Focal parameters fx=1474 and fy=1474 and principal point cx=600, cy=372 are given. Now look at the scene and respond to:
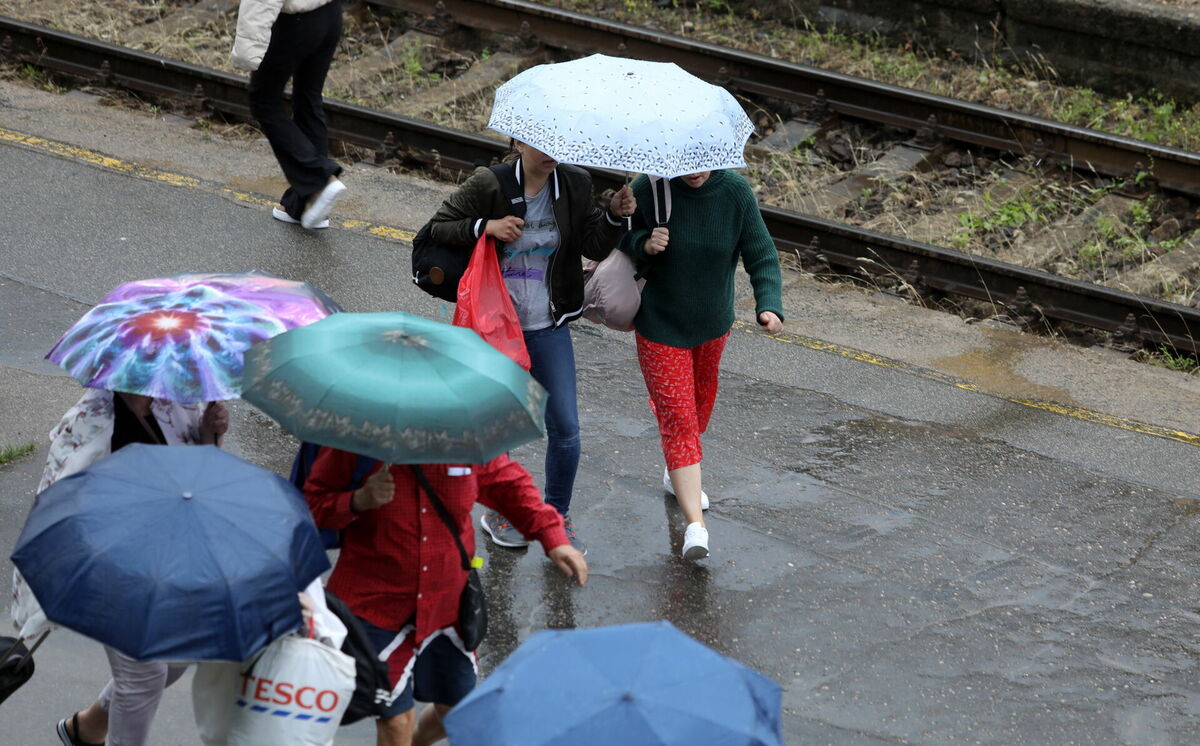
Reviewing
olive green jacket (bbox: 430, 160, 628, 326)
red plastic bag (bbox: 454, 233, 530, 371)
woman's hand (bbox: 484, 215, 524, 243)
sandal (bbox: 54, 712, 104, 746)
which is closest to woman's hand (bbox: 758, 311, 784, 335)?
olive green jacket (bbox: 430, 160, 628, 326)

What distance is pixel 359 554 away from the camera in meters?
3.78

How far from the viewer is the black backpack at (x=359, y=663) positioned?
346 centimetres

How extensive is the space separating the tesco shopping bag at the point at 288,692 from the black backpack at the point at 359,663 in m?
0.16

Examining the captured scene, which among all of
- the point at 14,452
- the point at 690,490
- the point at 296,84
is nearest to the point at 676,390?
the point at 690,490

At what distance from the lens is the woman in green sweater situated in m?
5.38

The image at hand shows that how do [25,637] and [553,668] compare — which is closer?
[553,668]

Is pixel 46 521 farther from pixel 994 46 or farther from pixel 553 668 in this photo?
pixel 994 46

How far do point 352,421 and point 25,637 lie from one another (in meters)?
1.08

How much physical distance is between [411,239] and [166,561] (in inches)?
230

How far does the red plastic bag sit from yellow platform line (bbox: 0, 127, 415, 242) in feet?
12.2

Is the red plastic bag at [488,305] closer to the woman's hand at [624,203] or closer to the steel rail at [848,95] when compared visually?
the woman's hand at [624,203]

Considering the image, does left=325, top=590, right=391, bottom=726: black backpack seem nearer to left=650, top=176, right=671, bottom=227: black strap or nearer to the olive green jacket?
the olive green jacket

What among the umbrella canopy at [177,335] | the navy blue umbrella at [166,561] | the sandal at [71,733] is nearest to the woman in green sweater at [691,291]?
the umbrella canopy at [177,335]

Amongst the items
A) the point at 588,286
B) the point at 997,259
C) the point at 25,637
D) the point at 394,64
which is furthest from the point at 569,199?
the point at 394,64
